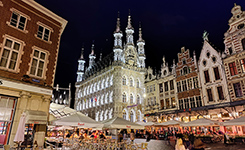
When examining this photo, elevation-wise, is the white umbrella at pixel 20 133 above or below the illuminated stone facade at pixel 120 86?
below

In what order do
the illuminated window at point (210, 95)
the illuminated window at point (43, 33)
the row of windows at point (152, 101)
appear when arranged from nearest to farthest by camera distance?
the illuminated window at point (43, 33), the illuminated window at point (210, 95), the row of windows at point (152, 101)

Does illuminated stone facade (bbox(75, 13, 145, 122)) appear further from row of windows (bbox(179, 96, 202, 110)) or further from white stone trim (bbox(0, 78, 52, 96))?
white stone trim (bbox(0, 78, 52, 96))

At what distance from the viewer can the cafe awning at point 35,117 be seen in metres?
10.5

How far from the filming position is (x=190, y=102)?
25.8 m

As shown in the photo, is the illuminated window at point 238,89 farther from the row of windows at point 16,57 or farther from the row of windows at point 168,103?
the row of windows at point 16,57

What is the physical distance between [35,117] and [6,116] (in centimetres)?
200

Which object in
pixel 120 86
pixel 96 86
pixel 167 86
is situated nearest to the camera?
pixel 167 86

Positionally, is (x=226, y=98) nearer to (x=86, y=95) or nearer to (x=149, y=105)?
(x=149, y=105)

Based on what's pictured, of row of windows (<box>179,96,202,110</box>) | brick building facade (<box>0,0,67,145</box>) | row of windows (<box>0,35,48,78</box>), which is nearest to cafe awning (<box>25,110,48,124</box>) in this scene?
brick building facade (<box>0,0,67,145</box>)

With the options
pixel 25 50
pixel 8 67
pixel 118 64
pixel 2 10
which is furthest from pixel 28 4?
pixel 118 64

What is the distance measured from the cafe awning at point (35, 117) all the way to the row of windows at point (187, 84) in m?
22.0

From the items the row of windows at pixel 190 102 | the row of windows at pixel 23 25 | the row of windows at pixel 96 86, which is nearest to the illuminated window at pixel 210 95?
the row of windows at pixel 190 102

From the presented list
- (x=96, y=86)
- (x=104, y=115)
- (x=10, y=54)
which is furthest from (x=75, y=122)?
(x=96, y=86)

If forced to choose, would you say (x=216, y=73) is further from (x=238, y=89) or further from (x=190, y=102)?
(x=190, y=102)
